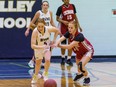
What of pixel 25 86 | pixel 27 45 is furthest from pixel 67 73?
pixel 27 45

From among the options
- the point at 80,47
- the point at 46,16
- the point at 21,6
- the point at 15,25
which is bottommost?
the point at 80,47

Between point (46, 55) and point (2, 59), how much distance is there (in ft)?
16.4

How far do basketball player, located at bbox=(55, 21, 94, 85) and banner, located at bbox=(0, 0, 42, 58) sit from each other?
187 inches

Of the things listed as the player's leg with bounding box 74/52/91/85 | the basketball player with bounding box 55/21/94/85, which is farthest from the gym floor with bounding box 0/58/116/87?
the basketball player with bounding box 55/21/94/85

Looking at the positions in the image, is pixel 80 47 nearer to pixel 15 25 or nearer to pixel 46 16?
pixel 46 16

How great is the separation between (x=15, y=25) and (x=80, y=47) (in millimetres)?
5086

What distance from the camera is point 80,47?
8.51 m

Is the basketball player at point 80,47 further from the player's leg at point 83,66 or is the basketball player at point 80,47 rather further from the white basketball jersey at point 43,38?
the white basketball jersey at point 43,38

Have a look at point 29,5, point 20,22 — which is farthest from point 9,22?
point 29,5

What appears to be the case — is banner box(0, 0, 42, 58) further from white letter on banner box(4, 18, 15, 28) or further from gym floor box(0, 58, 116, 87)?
gym floor box(0, 58, 116, 87)

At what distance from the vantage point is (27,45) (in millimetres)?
13211

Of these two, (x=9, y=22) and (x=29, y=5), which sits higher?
(x=29, y=5)

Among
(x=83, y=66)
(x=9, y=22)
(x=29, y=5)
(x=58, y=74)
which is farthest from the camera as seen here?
(x=29, y=5)

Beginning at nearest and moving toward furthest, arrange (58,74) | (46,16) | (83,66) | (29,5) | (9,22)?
(83,66) → (58,74) → (46,16) → (9,22) → (29,5)
